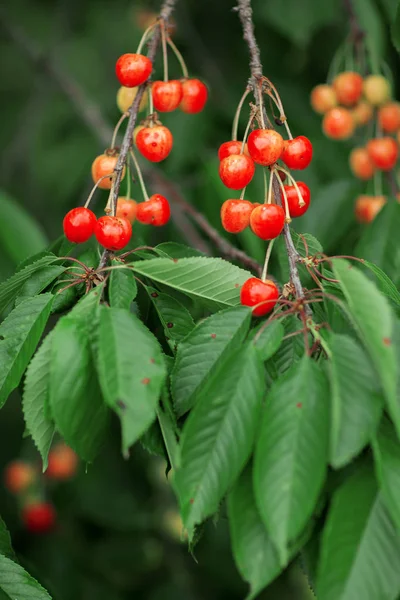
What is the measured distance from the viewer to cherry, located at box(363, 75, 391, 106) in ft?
6.92

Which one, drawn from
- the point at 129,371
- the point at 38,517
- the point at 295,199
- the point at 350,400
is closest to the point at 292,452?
the point at 350,400

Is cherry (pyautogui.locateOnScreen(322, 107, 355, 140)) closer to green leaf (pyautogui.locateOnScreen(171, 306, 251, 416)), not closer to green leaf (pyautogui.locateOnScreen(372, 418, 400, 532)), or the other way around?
green leaf (pyautogui.locateOnScreen(171, 306, 251, 416))

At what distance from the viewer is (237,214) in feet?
4.23

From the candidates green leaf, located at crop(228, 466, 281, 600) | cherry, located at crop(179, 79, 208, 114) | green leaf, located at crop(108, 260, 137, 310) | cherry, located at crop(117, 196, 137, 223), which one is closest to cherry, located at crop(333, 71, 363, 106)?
cherry, located at crop(179, 79, 208, 114)

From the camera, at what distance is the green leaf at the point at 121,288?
3.63 ft

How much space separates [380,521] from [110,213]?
0.67 meters

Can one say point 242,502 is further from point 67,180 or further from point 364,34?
point 67,180

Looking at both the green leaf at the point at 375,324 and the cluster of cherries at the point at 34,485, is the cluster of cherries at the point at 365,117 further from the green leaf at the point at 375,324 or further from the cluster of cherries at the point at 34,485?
the cluster of cherries at the point at 34,485

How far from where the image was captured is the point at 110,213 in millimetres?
1247

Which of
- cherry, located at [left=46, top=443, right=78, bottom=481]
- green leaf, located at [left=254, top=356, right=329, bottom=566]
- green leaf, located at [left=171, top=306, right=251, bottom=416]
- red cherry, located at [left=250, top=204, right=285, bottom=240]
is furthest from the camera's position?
cherry, located at [left=46, top=443, right=78, bottom=481]

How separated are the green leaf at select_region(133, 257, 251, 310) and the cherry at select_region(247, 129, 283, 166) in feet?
0.62

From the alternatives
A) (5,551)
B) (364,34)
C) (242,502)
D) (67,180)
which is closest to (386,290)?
(242,502)

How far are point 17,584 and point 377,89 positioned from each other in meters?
1.66

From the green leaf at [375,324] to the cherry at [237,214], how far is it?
0.28m
